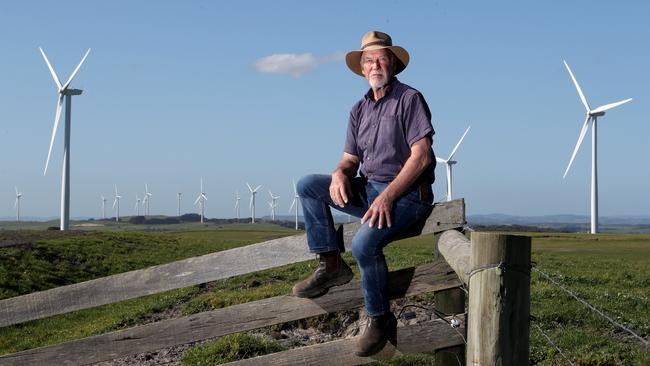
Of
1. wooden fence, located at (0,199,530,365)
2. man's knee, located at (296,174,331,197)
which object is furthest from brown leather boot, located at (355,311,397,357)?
man's knee, located at (296,174,331,197)

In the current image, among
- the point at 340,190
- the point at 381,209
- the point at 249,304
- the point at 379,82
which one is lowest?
the point at 249,304

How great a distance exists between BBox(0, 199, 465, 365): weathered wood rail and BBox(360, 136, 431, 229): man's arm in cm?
42

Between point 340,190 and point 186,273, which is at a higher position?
point 340,190

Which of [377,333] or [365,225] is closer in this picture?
[365,225]

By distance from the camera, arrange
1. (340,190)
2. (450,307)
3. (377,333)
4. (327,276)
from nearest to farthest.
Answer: (340,190), (377,333), (327,276), (450,307)

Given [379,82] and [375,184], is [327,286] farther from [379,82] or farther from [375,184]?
[379,82]

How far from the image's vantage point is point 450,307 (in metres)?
5.63

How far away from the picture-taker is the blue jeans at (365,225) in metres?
4.66

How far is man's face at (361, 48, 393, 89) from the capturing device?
501 cm

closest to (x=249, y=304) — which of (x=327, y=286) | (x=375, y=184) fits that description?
(x=327, y=286)

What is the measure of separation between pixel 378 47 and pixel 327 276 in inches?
63.4

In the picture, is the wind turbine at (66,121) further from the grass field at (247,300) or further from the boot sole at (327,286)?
the boot sole at (327,286)

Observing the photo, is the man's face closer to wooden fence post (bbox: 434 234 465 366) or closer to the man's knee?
the man's knee

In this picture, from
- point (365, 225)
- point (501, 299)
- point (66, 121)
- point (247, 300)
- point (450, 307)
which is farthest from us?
point (66, 121)
